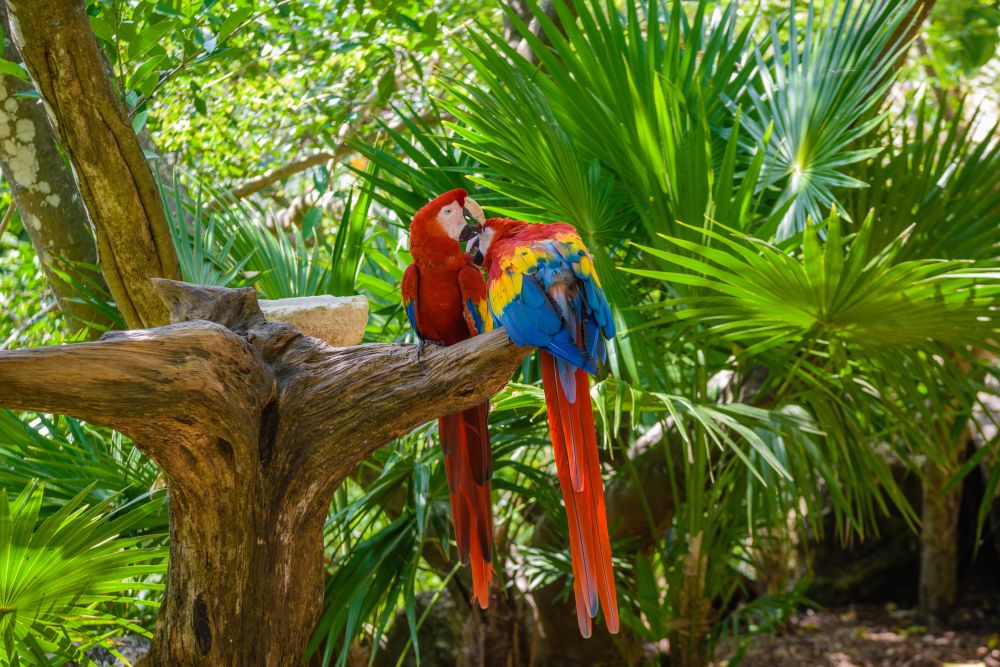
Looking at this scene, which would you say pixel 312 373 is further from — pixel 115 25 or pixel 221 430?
pixel 115 25

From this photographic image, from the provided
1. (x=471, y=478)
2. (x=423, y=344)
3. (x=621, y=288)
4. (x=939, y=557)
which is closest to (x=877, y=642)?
(x=939, y=557)

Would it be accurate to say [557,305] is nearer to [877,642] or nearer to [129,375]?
[129,375]

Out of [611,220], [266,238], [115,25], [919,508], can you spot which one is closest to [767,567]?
[919,508]

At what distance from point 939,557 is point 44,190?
362 centimetres

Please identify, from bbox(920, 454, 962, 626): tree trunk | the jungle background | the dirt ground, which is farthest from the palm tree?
bbox(920, 454, 962, 626): tree trunk

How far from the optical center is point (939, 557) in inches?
144

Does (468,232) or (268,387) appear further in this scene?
(468,232)

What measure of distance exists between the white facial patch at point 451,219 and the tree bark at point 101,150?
0.64m

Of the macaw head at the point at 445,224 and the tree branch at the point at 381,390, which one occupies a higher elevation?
the macaw head at the point at 445,224

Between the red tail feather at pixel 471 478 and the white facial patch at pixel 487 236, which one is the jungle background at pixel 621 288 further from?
the white facial patch at pixel 487 236

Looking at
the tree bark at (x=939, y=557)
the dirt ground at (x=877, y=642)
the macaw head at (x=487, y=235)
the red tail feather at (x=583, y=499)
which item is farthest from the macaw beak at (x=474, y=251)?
the tree bark at (x=939, y=557)

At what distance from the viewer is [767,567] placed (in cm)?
322

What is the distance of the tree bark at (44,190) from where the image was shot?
2121mm

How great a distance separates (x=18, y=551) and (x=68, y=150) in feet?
2.49
